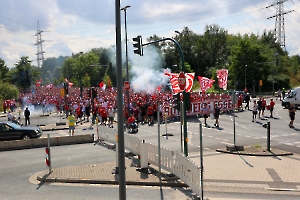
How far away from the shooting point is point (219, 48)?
89250 millimetres

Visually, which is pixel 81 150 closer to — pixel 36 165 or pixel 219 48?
pixel 36 165

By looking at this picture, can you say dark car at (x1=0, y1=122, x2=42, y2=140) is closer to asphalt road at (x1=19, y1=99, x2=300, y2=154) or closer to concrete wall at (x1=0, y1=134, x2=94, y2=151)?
concrete wall at (x1=0, y1=134, x2=94, y2=151)

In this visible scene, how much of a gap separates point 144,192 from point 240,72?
56.8m

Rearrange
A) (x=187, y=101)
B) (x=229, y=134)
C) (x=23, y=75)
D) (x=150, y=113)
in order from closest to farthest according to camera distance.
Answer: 1. (x=187, y=101)
2. (x=229, y=134)
3. (x=150, y=113)
4. (x=23, y=75)

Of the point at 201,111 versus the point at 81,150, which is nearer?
the point at 81,150

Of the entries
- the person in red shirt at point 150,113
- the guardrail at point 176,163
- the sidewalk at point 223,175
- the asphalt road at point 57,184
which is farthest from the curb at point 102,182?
the person in red shirt at point 150,113

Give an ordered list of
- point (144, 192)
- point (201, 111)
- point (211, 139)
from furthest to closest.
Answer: point (201, 111), point (211, 139), point (144, 192)

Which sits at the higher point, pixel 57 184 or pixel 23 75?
pixel 23 75

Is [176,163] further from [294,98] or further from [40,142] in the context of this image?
[294,98]

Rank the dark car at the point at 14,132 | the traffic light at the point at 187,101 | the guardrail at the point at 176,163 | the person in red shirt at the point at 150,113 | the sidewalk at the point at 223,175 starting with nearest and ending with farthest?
the guardrail at the point at 176,163
the sidewalk at the point at 223,175
the traffic light at the point at 187,101
the dark car at the point at 14,132
the person in red shirt at the point at 150,113

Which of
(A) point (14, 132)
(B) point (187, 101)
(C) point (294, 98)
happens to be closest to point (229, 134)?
(B) point (187, 101)

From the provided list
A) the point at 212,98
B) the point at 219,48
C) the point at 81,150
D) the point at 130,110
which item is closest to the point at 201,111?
the point at 212,98

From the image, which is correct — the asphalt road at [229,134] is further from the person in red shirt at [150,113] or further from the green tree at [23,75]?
the green tree at [23,75]

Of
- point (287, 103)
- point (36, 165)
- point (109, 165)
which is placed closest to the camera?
point (109, 165)
